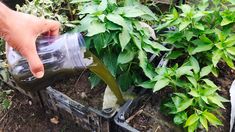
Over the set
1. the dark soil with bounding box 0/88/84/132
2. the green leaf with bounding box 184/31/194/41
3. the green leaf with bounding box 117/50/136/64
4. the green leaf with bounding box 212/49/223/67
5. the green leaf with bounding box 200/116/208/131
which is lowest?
the dark soil with bounding box 0/88/84/132

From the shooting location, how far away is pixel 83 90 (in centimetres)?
156

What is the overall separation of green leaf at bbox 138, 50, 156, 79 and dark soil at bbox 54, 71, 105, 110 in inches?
11.5

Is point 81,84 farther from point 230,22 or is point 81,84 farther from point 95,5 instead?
point 230,22

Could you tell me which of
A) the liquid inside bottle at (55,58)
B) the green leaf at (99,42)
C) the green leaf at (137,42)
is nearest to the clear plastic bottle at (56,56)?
the liquid inside bottle at (55,58)

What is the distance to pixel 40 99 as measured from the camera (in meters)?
1.64

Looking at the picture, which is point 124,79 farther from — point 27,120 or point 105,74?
point 27,120

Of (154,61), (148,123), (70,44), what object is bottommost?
(148,123)

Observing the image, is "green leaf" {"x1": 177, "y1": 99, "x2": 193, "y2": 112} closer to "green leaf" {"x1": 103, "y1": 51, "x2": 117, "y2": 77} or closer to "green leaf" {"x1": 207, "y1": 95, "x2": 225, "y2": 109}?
"green leaf" {"x1": 207, "y1": 95, "x2": 225, "y2": 109}

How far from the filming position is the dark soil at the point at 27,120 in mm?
1645

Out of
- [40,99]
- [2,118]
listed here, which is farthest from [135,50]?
[2,118]

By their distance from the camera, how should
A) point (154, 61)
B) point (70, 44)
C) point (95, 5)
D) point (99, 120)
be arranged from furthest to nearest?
point (154, 61), point (99, 120), point (95, 5), point (70, 44)

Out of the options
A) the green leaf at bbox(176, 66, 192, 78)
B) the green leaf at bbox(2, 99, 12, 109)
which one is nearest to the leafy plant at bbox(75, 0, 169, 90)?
the green leaf at bbox(176, 66, 192, 78)

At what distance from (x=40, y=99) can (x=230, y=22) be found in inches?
37.1

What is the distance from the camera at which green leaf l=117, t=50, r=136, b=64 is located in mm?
1254
